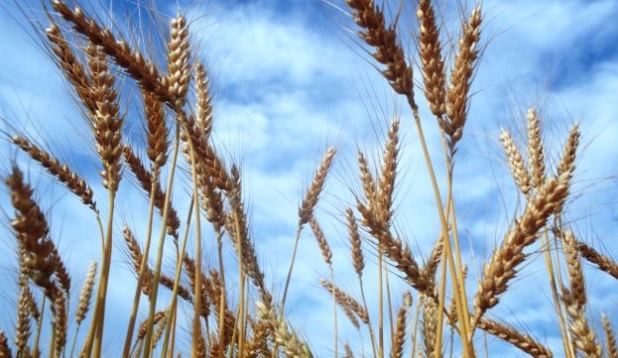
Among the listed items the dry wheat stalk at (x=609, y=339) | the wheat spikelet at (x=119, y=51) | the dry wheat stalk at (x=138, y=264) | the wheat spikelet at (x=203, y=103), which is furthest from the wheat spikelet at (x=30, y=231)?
the dry wheat stalk at (x=609, y=339)

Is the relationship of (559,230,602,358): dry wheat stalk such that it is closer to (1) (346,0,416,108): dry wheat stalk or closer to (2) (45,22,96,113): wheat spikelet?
(1) (346,0,416,108): dry wheat stalk

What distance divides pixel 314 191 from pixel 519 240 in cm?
303

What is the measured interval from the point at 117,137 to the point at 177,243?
2.18 ft

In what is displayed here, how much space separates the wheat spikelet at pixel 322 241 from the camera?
5.86 metres

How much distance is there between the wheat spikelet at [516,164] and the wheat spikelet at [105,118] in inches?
84.4

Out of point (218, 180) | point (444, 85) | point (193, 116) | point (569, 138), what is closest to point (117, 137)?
point (193, 116)

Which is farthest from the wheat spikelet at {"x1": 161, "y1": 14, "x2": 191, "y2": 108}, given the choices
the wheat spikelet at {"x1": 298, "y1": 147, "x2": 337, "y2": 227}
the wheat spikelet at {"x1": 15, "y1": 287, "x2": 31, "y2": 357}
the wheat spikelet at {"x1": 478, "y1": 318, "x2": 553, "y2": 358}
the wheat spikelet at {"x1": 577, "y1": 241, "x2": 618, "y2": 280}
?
the wheat spikelet at {"x1": 577, "y1": 241, "x2": 618, "y2": 280}

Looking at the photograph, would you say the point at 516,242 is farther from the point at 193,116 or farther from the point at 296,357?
the point at 193,116

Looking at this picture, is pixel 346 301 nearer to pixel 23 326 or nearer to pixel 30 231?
pixel 23 326

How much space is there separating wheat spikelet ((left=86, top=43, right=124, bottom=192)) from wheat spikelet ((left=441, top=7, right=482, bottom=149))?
1.30 meters

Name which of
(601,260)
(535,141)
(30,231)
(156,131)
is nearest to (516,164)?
(535,141)

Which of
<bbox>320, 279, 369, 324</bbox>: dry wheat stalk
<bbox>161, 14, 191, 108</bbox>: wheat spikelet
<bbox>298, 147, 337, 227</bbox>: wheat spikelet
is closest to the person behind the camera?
<bbox>161, 14, 191, 108</bbox>: wheat spikelet

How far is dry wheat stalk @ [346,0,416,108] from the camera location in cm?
220

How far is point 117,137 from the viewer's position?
8.07ft
